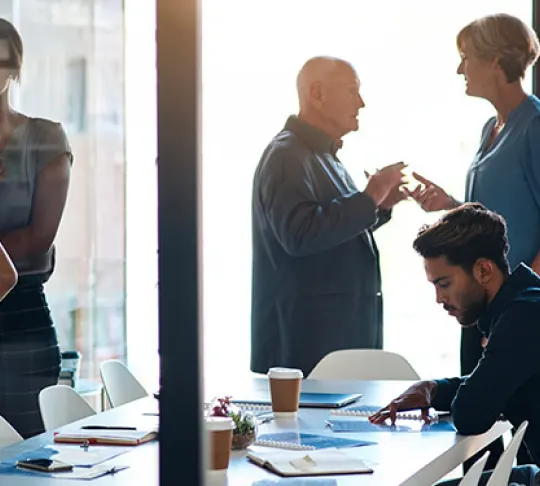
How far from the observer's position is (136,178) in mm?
5148

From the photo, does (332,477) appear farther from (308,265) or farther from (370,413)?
(308,265)

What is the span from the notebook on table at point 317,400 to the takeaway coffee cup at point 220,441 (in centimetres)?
78

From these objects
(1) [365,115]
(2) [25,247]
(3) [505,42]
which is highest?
(3) [505,42]

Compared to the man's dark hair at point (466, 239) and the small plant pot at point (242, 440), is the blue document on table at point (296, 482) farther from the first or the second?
the man's dark hair at point (466, 239)

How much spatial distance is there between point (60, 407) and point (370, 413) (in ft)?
2.85

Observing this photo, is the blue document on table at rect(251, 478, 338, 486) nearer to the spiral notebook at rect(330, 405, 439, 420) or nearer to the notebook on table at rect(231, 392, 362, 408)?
the spiral notebook at rect(330, 405, 439, 420)

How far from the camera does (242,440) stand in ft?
6.84

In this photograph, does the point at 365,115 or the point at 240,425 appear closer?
the point at 240,425

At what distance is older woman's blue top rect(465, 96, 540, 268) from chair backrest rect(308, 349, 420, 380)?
0.60 meters

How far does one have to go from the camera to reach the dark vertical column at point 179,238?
67 centimetres

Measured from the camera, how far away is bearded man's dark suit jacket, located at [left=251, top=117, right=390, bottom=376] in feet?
11.9

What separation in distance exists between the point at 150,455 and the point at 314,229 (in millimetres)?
1624

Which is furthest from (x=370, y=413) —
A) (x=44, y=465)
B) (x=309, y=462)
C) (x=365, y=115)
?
(x=365, y=115)

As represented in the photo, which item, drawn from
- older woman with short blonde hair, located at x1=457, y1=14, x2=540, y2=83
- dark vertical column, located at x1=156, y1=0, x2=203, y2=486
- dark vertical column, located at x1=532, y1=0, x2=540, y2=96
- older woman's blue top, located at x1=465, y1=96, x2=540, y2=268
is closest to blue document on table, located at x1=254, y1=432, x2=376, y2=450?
dark vertical column, located at x1=156, y1=0, x2=203, y2=486
